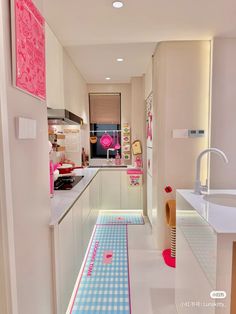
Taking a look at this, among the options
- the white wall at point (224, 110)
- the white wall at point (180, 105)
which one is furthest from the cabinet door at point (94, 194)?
the white wall at point (224, 110)

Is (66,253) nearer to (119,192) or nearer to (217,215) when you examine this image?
(217,215)

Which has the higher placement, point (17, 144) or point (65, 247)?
point (17, 144)

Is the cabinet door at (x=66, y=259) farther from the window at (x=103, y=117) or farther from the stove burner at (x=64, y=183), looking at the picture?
the window at (x=103, y=117)

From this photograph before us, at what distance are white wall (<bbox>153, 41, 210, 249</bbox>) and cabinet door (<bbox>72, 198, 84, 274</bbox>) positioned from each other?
106cm

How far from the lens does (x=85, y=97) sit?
4.50 meters

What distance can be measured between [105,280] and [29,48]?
2.13 metres

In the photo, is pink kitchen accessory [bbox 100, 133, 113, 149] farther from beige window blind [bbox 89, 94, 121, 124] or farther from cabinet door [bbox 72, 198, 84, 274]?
cabinet door [bbox 72, 198, 84, 274]

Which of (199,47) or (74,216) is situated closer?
(74,216)

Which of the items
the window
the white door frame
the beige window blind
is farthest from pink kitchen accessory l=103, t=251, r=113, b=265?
the beige window blind

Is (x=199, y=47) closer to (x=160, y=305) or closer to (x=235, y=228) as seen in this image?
(x=235, y=228)

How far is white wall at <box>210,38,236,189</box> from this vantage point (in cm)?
253

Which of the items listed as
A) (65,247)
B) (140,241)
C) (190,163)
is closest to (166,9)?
(190,163)

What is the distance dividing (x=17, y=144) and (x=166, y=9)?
171 centimetres

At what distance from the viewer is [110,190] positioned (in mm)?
4207
